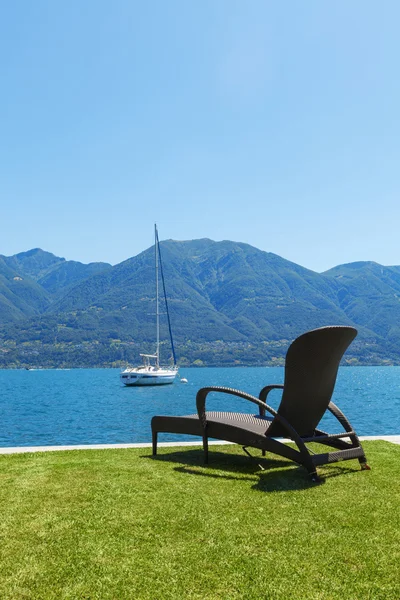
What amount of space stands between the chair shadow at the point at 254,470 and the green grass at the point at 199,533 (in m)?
0.03

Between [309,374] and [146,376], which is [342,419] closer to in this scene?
[309,374]

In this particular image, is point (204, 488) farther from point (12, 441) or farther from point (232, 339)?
point (232, 339)

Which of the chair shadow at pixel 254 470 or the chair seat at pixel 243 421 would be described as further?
the chair seat at pixel 243 421

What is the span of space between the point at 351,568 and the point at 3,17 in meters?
18.5

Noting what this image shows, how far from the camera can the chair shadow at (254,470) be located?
4633mm

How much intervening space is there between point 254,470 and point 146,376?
6194 cm

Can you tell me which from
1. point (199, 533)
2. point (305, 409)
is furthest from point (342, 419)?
point (199, 533)

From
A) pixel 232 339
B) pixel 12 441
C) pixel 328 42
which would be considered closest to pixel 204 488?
pixel 328 42

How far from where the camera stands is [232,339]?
18150 centimetres

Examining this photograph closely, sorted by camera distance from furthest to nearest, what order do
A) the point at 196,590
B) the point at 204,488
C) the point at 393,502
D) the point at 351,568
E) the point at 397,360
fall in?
1. the point at 397,360
2. the point at 204,488
3. the point at 393,502
4. the point at 351,568
5. the point at 196,590

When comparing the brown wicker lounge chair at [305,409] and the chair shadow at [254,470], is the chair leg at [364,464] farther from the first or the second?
the chair shadow at [254,470]

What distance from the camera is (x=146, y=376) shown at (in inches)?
2603

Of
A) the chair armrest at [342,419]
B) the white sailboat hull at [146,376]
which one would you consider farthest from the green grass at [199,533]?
the white sailboat hull at [146,376]

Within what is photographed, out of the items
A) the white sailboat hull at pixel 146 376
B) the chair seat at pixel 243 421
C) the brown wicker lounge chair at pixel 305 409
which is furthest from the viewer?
the white sailboat hull at pixel 146 376
